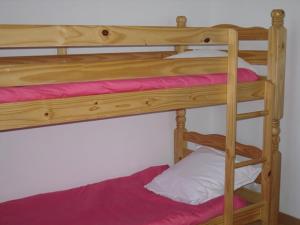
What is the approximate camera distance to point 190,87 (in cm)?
208

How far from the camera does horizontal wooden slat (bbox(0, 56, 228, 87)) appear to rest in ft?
5.14

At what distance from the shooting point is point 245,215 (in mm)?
2428

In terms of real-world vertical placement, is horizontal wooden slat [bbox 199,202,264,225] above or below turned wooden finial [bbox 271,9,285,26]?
below

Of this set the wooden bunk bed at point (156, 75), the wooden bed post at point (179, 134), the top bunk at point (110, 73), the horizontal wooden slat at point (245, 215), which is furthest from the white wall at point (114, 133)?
the horizontal wooden slat at point (245, 215)

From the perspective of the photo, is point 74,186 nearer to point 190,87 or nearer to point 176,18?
point 190,87

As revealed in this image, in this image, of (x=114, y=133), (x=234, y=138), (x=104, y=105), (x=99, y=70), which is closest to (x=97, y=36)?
(x=99, y=70)

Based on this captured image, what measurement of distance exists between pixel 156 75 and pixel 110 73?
0.84 ft

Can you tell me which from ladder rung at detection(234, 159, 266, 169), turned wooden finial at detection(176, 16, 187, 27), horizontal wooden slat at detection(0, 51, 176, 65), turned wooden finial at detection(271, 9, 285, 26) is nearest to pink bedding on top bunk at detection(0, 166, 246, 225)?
ladder rung at detection(234, 159, 266, 169)

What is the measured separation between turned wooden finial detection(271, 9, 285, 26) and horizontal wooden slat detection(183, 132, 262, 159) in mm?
783

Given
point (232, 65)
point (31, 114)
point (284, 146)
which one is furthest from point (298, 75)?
point (31, 114)

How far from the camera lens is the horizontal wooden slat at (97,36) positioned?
1.52 metres

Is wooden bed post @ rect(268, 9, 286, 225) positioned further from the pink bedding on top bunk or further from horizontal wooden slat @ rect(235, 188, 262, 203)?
the pink bedding on top bunk

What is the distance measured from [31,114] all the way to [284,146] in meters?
1.98

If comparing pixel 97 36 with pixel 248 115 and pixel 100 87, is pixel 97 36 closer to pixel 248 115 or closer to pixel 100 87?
pixel 100 87
